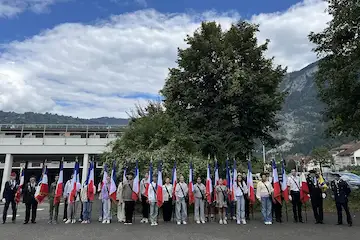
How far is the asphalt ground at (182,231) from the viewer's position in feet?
30.4

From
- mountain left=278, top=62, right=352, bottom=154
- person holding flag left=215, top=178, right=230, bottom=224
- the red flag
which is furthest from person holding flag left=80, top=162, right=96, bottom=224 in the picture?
mountain left=278, top=62, right=352, bottom=154

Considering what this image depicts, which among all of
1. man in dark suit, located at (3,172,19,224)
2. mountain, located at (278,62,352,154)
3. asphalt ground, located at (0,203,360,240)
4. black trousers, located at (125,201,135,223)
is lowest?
asphalt ground, located at (0,203,360,240)

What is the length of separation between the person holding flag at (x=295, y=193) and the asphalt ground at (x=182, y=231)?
0.38 meters

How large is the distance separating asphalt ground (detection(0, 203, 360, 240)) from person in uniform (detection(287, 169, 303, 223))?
382 mm

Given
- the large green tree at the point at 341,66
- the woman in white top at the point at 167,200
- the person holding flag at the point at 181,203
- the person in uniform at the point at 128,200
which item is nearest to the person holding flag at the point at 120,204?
the person in uniform at the point at 128,200

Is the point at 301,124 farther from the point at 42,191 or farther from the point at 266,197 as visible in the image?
the point at 42,191

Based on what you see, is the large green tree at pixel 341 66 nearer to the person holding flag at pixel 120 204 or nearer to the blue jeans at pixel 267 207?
the blue jeans at pixel 267 207

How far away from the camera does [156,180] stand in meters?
12.7

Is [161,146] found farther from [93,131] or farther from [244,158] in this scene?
[93,131]

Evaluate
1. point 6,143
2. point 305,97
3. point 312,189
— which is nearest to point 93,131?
point 6,143

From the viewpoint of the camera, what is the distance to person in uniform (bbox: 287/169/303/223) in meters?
11.7

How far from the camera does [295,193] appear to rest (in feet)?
38.6

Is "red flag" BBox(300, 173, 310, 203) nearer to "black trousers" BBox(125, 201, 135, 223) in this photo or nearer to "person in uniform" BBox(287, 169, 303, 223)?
"person in uniform" BBox(287, 169, 303, 223)

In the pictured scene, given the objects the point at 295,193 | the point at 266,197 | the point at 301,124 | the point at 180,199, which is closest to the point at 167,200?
the point at 180,199
